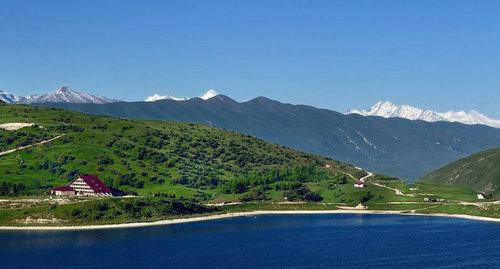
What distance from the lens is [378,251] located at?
183375mm

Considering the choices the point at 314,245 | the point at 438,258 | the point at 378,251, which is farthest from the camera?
the point at 314,245

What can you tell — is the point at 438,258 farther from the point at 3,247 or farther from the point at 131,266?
the point at 3,247

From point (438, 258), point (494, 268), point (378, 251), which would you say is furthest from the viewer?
point (378, 251)

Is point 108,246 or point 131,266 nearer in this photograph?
point 131,266

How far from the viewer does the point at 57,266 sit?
164 metres

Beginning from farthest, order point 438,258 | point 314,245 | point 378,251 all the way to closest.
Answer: point 314,245, point 378,251, point 438,258

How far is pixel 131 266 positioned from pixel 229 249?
32979 millimetres

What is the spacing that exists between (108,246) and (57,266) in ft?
98.0

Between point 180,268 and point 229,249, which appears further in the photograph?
point 229,249

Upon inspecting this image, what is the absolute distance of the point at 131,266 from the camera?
164 metres

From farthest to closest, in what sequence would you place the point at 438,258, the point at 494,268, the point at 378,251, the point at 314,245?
the point at 314,245, the point at 378,251, the point at 438,258, the point at 494,268

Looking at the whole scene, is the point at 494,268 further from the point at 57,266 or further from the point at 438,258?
the point at 57,266

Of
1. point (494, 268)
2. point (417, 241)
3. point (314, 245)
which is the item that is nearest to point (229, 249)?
point (314, 245)

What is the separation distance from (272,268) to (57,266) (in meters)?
50.1
